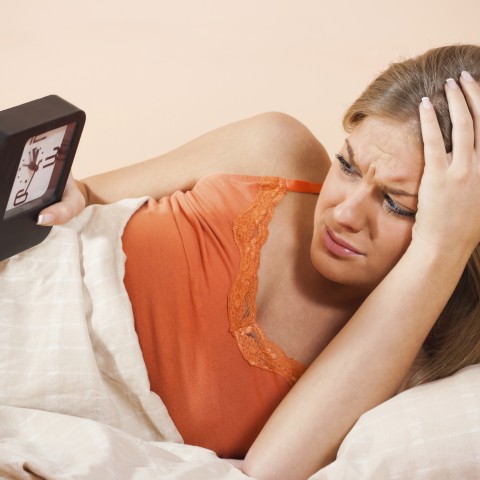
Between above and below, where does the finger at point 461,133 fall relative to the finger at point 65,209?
above

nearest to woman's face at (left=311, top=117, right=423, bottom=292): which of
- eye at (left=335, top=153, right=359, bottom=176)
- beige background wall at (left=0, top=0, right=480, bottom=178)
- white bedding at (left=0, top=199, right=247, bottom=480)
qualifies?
eye at (left=335, top=153, right=359, bottom=176)

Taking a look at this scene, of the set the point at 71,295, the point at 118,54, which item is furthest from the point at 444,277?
the point at 118,54

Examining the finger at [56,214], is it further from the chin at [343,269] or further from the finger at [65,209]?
the chin at [343,269]

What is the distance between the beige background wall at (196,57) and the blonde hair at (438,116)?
0.77 m

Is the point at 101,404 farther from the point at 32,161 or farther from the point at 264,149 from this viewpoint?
the point at 264,149

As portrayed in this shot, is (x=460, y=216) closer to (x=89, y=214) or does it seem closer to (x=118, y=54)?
(x=89, y=214)

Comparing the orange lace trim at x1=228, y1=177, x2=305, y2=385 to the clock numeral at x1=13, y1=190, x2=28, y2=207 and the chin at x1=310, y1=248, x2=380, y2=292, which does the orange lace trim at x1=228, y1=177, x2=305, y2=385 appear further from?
the clock numeral at x1=13, y1=190, x2=28, y2=207

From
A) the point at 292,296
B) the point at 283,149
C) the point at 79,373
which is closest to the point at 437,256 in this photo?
the point at 292,296

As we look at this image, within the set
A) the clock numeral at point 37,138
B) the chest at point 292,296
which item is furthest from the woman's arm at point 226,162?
the clock numeral at point 37,138

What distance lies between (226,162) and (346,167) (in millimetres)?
322

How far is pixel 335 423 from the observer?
1167 millimetres

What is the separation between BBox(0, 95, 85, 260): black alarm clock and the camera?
3.34 feet

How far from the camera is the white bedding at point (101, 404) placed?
3.49 ft

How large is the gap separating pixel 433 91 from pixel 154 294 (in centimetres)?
52
